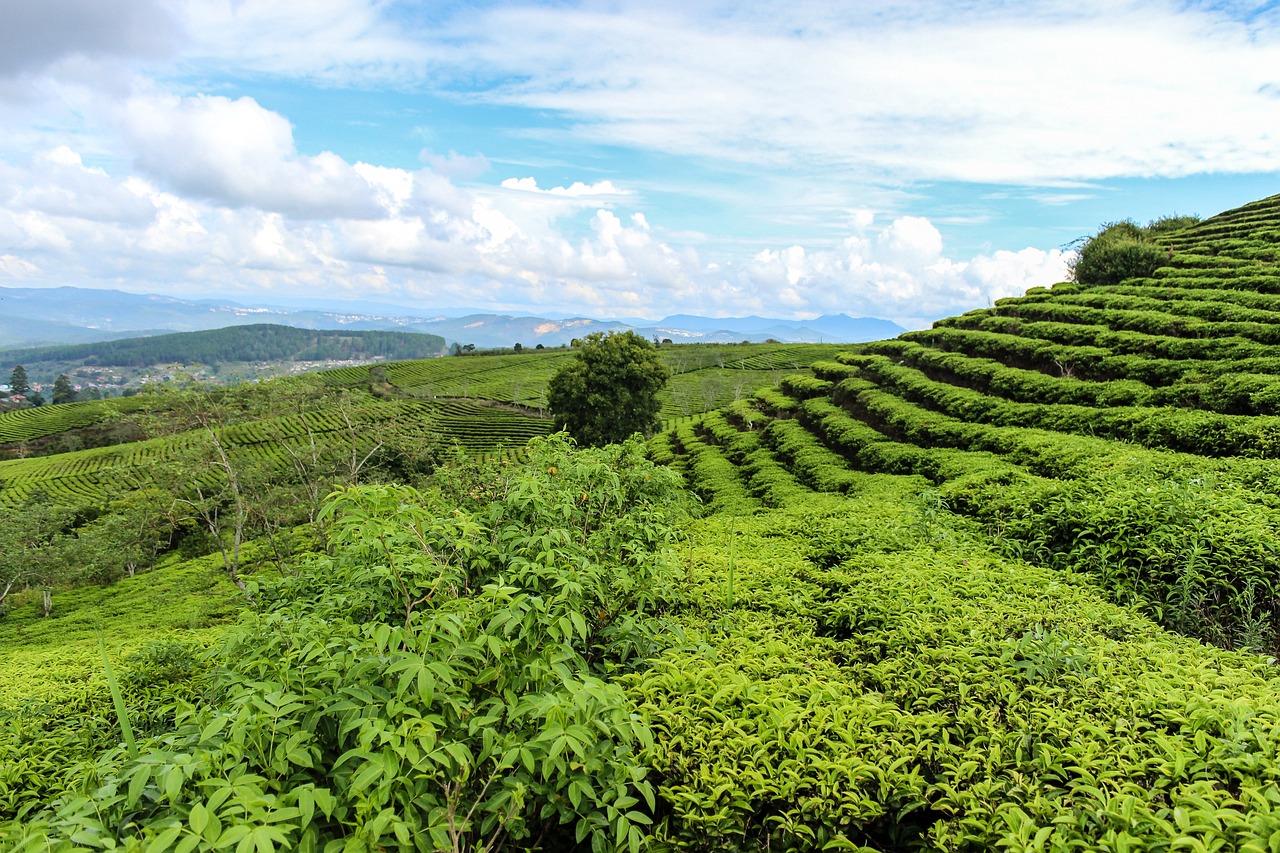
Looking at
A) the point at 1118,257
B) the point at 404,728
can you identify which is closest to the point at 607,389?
the point at 1118,257

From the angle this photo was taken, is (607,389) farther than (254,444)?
No

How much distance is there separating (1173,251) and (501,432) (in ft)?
189

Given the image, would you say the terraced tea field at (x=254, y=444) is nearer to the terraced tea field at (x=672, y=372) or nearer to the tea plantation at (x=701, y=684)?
the terraced tea field at (x=672, y=372)

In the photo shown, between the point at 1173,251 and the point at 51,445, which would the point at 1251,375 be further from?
the point at 51,445

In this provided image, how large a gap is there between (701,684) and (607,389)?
31.5 meters

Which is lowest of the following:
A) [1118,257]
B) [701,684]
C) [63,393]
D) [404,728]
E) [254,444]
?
[254,444]

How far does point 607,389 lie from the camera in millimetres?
34750

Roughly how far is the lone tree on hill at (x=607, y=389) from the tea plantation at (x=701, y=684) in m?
26.1

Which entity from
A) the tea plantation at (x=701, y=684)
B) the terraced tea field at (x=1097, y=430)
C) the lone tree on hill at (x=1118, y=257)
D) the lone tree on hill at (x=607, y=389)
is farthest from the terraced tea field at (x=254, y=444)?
the tea plantation at (x=701, y=684)

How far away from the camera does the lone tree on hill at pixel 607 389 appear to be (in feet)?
113

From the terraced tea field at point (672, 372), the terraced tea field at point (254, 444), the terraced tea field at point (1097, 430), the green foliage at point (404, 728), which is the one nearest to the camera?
the green foliage at point (404, 728)

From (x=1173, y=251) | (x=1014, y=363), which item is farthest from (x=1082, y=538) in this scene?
(x=1173, y=251)

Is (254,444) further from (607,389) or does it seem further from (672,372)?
(672,372)

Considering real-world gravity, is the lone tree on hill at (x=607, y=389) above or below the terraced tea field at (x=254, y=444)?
above
